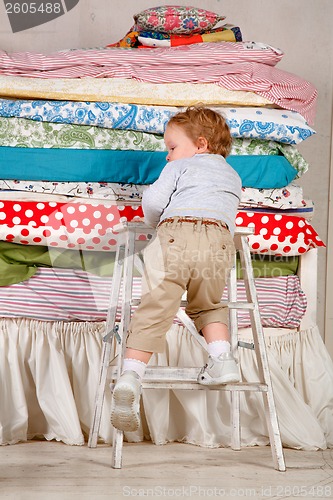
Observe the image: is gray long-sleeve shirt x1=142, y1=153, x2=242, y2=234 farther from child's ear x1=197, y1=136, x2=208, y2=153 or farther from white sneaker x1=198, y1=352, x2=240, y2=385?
white sneaker x1=198, y1=352, x2=240, y2=385

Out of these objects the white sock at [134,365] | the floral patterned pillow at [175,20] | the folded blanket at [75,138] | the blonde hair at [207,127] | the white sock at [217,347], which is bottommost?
the white sock at [217,347]

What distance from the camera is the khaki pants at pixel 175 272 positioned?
1693 millimetres

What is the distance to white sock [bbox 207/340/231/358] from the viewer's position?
5.69ft

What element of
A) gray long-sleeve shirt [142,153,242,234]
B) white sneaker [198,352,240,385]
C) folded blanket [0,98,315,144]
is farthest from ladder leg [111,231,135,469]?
folded blanket [0,98,315,144]

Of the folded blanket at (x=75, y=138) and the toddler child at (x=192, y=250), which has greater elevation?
the folded blanket at (x=75, y=138)

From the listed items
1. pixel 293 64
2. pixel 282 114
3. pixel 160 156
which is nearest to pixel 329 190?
pixel 293 64

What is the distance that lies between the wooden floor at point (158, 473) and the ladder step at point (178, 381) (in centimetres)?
19

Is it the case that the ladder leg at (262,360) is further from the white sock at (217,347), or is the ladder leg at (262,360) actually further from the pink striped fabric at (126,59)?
the pink striped fabric at (126,59)

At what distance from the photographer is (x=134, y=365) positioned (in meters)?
1.66

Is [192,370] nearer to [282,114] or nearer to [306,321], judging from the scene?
[306,321]

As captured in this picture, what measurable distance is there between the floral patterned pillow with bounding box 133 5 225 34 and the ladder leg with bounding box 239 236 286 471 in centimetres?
80

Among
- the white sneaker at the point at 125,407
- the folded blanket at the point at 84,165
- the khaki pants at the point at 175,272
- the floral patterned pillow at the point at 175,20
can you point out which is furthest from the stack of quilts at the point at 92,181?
the white sneaker at the point at 125,407

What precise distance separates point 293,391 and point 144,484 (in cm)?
66

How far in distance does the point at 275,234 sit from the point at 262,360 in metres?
0.41
